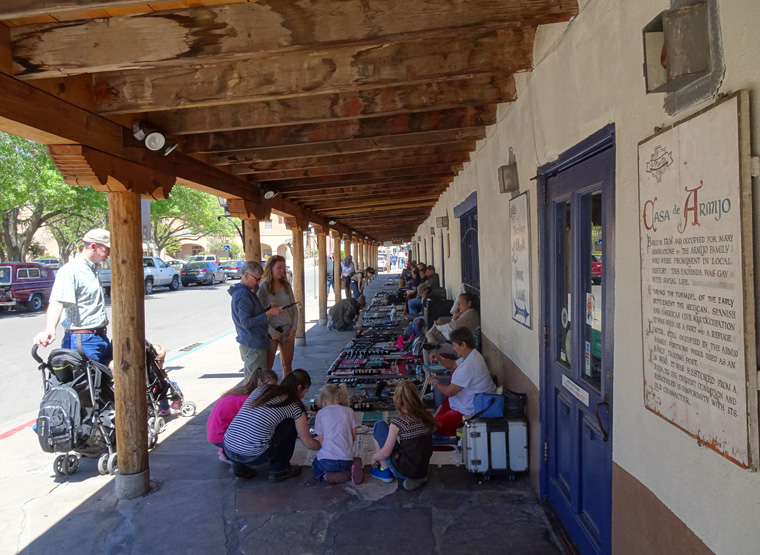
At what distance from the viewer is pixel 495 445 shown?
416 centimetres

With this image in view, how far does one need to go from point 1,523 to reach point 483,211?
4897mm

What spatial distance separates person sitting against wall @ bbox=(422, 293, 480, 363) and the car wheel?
16.3 m

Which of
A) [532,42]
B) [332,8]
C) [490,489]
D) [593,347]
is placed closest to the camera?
[332,8]

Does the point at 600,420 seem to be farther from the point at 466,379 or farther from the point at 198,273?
the point at 198,273

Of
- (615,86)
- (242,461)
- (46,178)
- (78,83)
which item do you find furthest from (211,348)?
(46,178)

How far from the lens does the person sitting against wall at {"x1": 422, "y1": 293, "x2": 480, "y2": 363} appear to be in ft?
21.3

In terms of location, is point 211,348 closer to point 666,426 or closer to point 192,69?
point 192,69

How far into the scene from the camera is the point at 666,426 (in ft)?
6.53

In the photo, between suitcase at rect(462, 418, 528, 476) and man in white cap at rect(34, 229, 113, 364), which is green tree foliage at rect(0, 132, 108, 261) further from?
suitcase at rect(462, 418, 528, 476)

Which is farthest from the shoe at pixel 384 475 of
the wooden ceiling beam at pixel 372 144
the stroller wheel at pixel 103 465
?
the wooden ceiling beam at pixel 372 144

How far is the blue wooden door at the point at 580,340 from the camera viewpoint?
266cm

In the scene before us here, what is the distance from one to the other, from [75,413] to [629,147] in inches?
174

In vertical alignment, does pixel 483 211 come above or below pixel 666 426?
above

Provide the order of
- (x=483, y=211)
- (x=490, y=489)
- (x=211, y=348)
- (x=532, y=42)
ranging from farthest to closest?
(x=211, y=348), (x=483, y=211), (x=490, y=489), (x=532, y=42)
